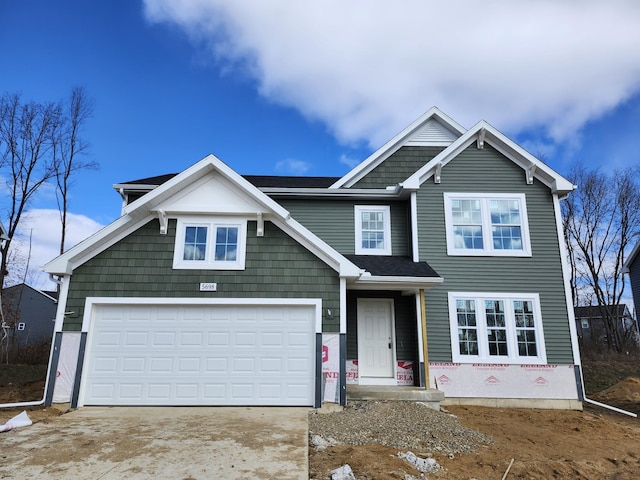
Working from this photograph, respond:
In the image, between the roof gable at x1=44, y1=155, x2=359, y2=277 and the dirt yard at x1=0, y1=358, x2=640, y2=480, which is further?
the roof gable at x1=44, y1=155, x2=359, y2=277

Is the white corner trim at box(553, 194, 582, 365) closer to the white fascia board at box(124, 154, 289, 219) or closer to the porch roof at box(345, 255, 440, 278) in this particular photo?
the porch roof at box(345, 255, 440, 278)

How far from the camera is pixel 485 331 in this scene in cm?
954

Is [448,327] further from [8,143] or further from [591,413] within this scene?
[8,143]

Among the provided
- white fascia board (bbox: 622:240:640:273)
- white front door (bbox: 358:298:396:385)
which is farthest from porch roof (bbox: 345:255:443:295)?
white fascia board (bbox: 622:240:640:273)

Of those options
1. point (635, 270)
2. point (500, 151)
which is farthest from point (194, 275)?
point (635, 270)

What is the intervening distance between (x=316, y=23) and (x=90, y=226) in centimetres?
2127

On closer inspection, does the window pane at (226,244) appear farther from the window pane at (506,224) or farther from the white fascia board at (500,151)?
the window pane at (506,224)

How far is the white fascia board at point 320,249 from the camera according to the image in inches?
323

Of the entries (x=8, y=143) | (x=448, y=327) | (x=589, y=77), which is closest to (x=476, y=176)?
(x=448, y=327)

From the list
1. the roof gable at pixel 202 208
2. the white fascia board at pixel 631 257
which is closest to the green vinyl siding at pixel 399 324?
the roof gable at pixel 202 208

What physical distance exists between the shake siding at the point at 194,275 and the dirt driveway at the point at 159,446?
7.67 feet

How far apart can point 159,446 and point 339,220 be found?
7468 mm

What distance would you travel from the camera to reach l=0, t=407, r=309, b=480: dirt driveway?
431 cm

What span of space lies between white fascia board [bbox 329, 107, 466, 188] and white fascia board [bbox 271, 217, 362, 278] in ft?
10.5
